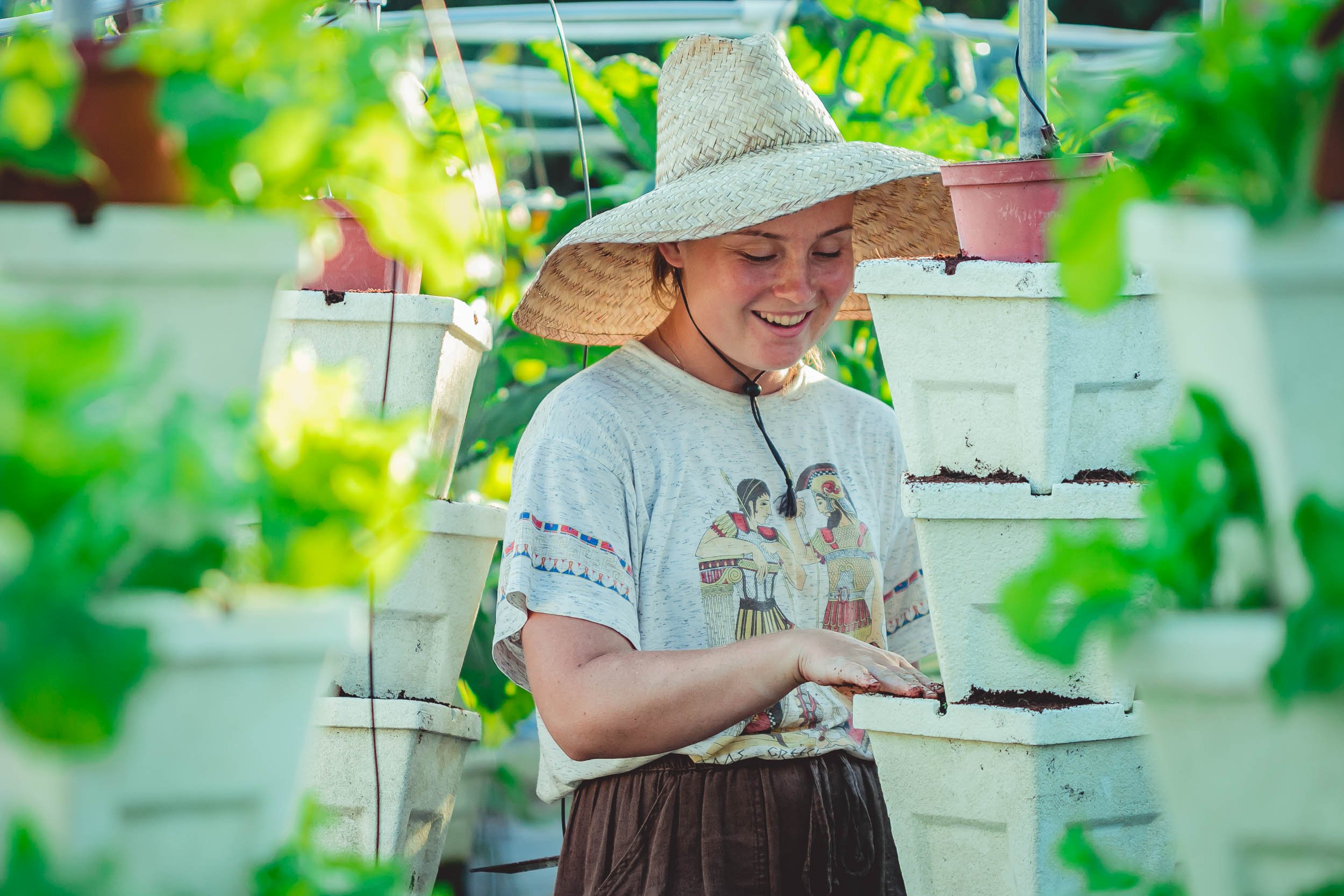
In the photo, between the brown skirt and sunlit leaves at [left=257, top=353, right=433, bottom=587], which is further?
the brown skirt

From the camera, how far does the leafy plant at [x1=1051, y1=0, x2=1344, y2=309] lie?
0.56 metres

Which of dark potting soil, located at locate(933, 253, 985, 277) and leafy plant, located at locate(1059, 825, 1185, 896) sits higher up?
dark potting soil, located at locate(933, 253, 985, 277)

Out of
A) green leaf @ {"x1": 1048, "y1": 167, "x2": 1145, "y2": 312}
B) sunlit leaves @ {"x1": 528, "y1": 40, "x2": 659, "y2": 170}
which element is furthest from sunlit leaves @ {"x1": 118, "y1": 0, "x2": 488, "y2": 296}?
sunlit leaves @ {"x1": 528, "y1": 40, "x2": 659, "y2": 170}

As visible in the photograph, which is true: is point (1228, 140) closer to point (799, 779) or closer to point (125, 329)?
point (125, 329)

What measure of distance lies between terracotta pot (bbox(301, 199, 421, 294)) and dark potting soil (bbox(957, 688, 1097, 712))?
839mm

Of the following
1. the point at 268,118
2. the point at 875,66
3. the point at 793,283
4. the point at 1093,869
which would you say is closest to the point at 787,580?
the point at 793,283

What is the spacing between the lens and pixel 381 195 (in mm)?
603

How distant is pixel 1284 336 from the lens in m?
0.57

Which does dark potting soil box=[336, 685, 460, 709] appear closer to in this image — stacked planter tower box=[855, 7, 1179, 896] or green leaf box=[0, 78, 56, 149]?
stacked planter tower box=[855, 7, 1179, 896]

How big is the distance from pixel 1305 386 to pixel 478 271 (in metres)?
1.40

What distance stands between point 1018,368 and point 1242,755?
2.15ft

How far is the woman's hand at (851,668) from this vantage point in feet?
4.27

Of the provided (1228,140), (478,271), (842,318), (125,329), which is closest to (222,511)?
(125,329)

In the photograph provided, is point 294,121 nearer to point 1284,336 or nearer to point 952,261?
point 1284,336
